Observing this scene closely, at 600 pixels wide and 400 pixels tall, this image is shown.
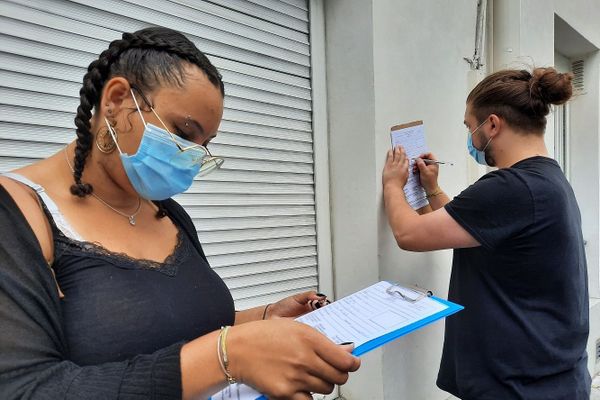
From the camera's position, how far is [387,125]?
1.57 m

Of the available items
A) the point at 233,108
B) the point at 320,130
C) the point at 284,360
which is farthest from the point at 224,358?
the point at 320,130

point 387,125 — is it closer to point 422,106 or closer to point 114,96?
point 422,106

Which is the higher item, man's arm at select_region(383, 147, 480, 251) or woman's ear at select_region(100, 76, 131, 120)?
woman's ear at select_region(100, 76, 131, 120)

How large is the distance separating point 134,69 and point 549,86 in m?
1.31

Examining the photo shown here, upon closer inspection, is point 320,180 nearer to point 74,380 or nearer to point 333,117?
point 333,117

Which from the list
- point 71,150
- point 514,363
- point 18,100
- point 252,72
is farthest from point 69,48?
point 514,363

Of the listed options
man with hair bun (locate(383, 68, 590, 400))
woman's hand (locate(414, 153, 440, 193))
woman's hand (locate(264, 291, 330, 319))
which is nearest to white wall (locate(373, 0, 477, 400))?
woman's hand (locate(414, 153, 440, 193))

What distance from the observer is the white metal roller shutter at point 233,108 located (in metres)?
1.01

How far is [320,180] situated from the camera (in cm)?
171

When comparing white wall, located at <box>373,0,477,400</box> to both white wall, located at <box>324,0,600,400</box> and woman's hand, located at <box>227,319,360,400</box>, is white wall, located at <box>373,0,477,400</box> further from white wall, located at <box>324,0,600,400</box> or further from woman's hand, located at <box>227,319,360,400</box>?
woman's hand, located at <box>227,319,360,400</box>

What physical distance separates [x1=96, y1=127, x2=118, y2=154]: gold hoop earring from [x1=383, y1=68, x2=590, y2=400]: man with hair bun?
3.21ft

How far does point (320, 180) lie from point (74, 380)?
4.27ft

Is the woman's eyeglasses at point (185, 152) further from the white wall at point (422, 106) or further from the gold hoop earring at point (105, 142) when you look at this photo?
the white wall at point (422, 106)

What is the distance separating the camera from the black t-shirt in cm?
120
